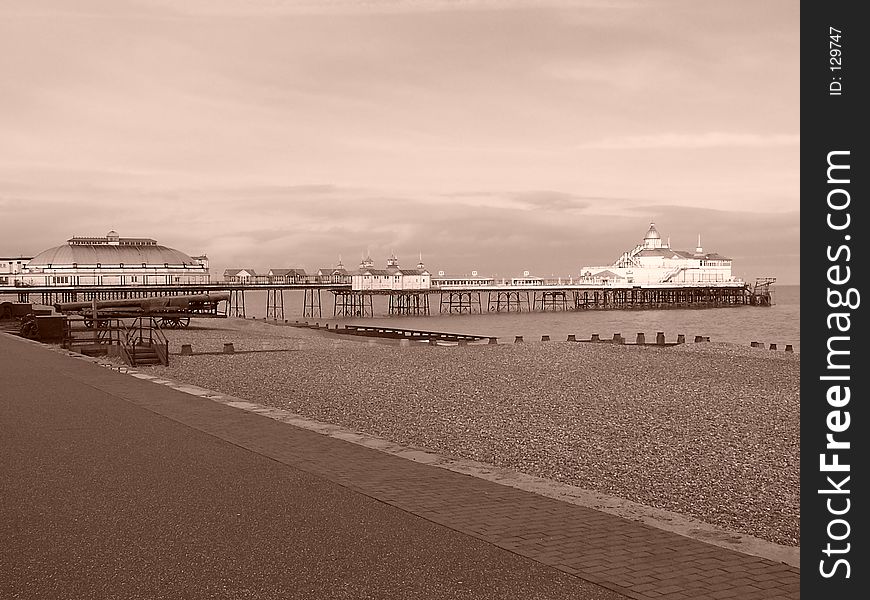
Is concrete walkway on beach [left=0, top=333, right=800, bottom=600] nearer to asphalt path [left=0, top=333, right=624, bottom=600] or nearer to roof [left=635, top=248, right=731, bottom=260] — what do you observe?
asphalt path [left=0, top=333, right=624, bottom=600]

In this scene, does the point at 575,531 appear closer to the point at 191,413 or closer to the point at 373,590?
the point at 373,590

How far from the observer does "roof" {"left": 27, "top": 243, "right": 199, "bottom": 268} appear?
130 meters

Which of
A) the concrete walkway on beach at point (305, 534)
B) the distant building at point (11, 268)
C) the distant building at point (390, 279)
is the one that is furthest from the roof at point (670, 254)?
the concrete walkway on beach at point (305, 534)

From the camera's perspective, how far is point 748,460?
1016cm

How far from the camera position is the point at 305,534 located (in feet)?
20.4

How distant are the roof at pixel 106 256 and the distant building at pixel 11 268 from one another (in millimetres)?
3228

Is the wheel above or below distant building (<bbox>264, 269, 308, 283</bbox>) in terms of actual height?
below

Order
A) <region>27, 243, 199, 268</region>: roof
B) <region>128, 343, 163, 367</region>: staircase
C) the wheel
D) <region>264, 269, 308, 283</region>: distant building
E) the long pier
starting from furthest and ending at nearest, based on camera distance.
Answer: <region>264, 269, 308, 283</region>: distant building, <region>27, 243, 199, 268</region>: roof, the long pier, the wheel, <region>128, 343, 163, 367</region>: staircase

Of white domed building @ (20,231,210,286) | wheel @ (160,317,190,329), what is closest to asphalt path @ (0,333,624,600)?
wheel @ (160,317,190,329)

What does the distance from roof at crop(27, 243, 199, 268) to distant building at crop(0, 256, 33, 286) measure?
10.6 ft

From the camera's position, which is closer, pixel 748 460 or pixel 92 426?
pixel 748 460

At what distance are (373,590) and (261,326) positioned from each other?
50.9 meters

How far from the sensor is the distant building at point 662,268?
5989 inches
